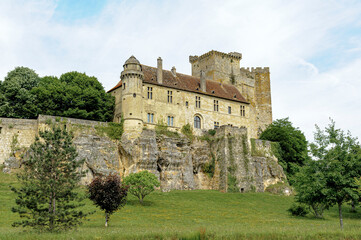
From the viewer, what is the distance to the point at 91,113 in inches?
2114

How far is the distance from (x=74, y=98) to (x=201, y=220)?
28718mm

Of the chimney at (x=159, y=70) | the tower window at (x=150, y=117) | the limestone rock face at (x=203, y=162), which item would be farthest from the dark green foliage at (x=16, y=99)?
the chimney at (x=159, y=70)

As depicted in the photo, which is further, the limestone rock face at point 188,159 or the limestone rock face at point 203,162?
the limestone rock face at point 203,162

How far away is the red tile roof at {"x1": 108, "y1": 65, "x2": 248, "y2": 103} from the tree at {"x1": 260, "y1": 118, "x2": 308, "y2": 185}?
762 cm

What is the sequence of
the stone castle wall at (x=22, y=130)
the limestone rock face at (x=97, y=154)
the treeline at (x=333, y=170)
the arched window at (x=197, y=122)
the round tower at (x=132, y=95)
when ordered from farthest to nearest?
the arched window at (x=197, y=122) → the round tower at (x=132, y=95) → the limestone rock face at (x=97, y=154) → the stone castle wall at (x=22, y=130) → the treeline at (x=333, y=170)

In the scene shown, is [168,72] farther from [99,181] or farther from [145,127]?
[99,181]

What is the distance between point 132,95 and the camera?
174ft

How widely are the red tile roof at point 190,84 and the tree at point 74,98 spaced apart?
3.56 meters

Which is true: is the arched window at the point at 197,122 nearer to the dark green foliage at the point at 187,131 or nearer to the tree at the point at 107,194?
the dark green foliage at the point at 187,131

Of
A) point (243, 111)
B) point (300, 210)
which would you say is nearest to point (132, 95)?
point (243, 111)

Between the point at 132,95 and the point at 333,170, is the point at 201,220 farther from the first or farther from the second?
the point at 132,95

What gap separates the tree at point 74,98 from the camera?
5200cm

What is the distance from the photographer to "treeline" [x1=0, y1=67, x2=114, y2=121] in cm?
5200

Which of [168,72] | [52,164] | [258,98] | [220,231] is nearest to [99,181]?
[52,164]
